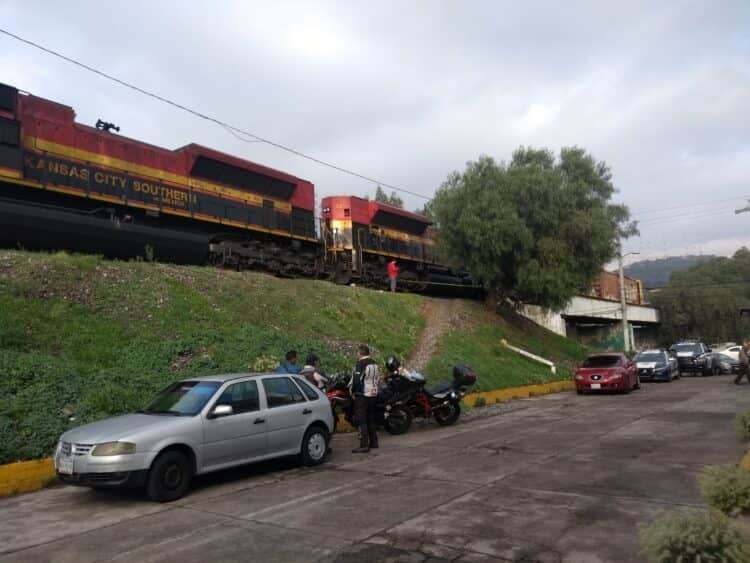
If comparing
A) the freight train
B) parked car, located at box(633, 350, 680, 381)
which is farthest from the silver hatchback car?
parked car, located at box(633, 350, 680, 381)

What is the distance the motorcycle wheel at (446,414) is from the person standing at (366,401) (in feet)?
9.08

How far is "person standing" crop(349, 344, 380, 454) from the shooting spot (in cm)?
941

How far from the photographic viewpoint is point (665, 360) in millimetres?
23734

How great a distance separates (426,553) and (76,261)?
11.5m

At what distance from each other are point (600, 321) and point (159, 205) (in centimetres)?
4110

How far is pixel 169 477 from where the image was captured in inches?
258

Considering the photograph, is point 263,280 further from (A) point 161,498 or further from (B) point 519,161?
(B) point 519,161

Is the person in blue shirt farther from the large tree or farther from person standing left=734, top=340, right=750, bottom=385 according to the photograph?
person standing left=734, top=340, right=750, bottom=385

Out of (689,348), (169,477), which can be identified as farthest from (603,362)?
(169,477)

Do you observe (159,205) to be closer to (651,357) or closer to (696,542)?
(696,542)

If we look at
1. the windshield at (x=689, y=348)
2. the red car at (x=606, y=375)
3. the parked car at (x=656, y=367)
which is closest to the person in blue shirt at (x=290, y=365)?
the red car at (x=606, y=375)

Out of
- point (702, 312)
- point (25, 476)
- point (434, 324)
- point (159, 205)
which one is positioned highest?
point (159, 205)

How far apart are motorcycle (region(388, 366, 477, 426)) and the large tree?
12130mm

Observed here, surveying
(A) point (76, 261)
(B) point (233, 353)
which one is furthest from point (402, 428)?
(A) point (76, 261)
